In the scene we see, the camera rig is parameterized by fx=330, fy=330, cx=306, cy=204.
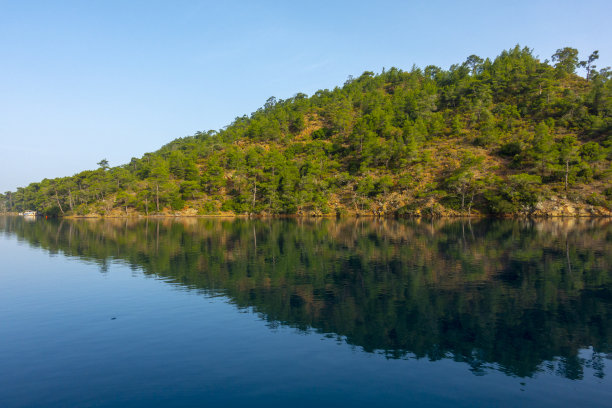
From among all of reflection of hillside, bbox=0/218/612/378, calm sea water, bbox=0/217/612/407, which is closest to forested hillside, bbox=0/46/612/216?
reflection of hillside, bbox=0/218/612/378

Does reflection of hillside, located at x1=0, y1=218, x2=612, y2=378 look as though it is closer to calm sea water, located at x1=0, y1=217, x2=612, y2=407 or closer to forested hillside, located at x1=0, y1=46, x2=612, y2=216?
calm sea water, located at x1=0, y1=217, x2=612, y2=407

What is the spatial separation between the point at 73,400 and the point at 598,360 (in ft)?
79.2

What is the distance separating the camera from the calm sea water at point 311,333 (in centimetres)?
1388

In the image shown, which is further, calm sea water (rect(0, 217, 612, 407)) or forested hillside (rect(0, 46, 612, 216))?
forested hillside (rect(0, 46, 612, 216))

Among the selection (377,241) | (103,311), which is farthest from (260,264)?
(377,241)

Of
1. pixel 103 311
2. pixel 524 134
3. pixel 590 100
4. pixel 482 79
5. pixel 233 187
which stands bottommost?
pixel 103 311

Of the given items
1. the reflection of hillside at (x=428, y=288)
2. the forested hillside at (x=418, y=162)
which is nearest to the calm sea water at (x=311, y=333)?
the reflection of hillside at (x=428, y=288)

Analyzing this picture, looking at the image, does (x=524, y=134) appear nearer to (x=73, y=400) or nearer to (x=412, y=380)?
(x=412, y=380)

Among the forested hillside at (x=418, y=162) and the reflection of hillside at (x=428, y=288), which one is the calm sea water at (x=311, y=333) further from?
the forested hillside at (x=418, y=162)

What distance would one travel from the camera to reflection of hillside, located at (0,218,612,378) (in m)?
18.5

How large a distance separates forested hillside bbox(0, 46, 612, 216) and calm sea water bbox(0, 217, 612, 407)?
86.4 metres

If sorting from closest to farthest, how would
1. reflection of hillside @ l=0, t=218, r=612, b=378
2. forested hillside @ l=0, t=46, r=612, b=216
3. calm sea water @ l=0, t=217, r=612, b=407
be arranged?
calm sea water @ l=0, t=217, r=612, b=407, reflection of hillside @ l=0, t=218, r=612, b=378, forested hillside @ l=0, t=46, r=612, b=216

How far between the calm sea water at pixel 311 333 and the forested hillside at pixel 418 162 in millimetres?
86368

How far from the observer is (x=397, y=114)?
567ft
